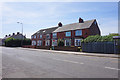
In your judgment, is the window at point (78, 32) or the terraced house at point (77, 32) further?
the window at point (78, 32)

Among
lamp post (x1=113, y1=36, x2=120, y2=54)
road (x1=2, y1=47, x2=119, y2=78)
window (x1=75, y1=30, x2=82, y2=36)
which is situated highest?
window (x1=75, y1=30, x2=82, y2=36)

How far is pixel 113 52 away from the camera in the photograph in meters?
19.3

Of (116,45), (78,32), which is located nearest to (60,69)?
(116,45)

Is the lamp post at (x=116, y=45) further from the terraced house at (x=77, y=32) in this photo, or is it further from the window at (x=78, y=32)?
the window at (x=78, y=32)

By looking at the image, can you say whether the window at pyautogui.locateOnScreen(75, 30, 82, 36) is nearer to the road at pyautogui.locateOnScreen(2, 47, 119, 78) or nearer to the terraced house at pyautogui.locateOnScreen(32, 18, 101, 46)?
the terraced house at pyautogui.locateOnScreen(32, 18, 101, 46)

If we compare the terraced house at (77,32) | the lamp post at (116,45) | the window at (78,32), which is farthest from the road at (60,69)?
the window at (78,32)

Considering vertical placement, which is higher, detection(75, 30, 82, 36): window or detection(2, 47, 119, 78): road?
detection(75, 30, 82, 36): window

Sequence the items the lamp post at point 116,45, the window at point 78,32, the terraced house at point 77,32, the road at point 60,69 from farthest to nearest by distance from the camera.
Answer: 1. the window at point 78,32
2. the terraced house at point 77,32
3. the lamp post at point 116,45
4. the road at point 60,69

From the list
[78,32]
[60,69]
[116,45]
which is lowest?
[60,69]

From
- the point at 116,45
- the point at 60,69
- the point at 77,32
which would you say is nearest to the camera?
the point at 60,69

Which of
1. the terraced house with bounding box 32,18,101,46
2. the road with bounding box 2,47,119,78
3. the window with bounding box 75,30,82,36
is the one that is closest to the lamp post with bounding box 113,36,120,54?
the road with bounding box 2,47,119,78

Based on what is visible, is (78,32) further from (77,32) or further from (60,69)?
(60,69)

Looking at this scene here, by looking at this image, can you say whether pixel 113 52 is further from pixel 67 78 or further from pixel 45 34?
pixel 45 34

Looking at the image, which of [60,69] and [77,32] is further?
[77,32]
